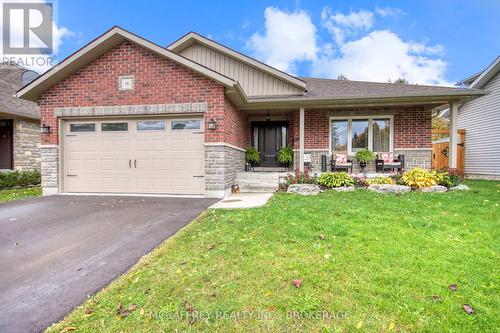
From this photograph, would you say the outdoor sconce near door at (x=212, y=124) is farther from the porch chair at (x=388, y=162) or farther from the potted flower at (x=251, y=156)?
the porch chair at (x=388, y=162)

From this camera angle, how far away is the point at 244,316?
219 centimetres

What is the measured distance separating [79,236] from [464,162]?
17489 millimetres

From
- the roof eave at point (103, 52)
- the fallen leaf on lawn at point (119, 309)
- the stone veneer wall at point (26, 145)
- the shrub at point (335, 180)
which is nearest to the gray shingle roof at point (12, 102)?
the stone veneer wall at point (26, 145)

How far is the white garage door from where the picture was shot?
26.3 ft

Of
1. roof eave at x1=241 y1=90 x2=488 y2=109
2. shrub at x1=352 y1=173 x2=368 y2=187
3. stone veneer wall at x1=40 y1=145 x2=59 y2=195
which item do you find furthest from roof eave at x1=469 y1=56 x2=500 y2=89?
stone veneer wall at x1=40 y1=145 x2=59 y2=195

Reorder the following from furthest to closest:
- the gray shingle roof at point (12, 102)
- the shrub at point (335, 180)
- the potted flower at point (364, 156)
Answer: the gray shingle roof at point (12, 102)
the potted flower at point (364, 156)
the shrub at point (335, 180)

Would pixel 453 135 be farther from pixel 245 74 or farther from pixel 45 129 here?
pixel 45 129

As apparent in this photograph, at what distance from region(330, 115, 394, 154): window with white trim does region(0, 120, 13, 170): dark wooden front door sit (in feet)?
44.7

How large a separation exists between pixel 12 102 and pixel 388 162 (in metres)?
15.9

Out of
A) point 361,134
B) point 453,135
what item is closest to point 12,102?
point 361,134

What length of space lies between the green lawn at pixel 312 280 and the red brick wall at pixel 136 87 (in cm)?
436

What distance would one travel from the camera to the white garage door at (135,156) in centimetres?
803

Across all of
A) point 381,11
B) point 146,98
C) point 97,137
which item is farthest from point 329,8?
point 97,137

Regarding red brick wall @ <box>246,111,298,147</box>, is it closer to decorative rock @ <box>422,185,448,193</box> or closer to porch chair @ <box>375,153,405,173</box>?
porch chair @ <box>375,153,405,173</box>
